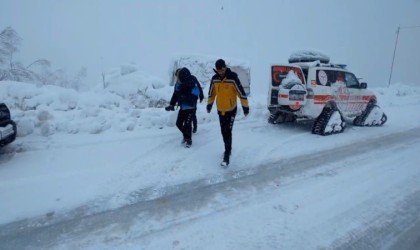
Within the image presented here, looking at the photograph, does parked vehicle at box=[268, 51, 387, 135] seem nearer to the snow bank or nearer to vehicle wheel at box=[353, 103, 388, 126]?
the snow bank

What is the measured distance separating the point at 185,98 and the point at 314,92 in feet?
12.6

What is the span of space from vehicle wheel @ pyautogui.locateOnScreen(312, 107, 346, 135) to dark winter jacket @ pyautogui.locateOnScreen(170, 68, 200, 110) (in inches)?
149

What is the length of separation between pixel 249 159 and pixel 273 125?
3.35m

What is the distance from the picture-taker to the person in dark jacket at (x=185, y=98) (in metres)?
6.16

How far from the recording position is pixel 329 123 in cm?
794

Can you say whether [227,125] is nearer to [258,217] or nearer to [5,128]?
[258,217]

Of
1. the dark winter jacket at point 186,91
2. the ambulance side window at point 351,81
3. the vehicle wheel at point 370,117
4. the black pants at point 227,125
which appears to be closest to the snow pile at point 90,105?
the dark winter jacket at point 186,91

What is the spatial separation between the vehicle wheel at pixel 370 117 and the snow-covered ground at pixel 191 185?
1109mm

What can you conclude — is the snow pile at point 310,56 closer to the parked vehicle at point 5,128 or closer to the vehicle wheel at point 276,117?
the vehicle wheel at point 276,117

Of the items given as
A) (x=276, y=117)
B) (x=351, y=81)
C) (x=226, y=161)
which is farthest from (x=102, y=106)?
(x=351, y=81)

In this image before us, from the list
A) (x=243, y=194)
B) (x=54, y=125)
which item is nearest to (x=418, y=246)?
(x=243, y=194)

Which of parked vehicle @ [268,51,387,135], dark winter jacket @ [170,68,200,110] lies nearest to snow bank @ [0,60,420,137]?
parked vehicle @ [268,51,387,135]

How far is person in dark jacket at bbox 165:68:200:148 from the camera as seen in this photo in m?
6.16

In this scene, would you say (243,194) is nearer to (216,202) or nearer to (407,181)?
(216,202)
